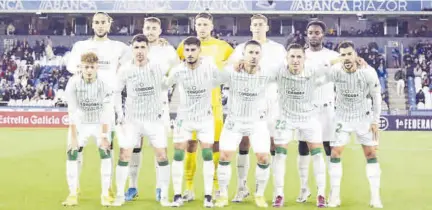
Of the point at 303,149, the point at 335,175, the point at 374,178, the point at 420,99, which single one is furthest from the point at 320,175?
the point at 420,99

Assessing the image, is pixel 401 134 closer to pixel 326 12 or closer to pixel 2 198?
pixel 326 12

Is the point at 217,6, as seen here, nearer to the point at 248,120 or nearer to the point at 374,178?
the point at 248,120

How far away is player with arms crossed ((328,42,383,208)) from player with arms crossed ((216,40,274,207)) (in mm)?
939

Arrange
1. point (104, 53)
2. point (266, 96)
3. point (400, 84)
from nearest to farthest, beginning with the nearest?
point (266, 96) → point (104, 53) → point (400, 84)

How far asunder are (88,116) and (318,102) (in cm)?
331

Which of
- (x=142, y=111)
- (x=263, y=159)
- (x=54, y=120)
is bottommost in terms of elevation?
(x=263, y=159)

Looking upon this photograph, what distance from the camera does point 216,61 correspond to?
931cm

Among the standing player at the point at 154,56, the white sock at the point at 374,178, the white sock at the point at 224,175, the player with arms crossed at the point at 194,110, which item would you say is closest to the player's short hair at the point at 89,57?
the standing player at the point at 154,56

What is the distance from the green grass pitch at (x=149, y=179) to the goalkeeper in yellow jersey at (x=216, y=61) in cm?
37

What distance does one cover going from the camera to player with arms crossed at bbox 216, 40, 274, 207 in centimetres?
857

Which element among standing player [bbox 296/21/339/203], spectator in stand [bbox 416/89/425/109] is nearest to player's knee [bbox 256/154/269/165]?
standing player [bbox 296/21/339/203]

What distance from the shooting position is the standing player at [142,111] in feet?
28.3

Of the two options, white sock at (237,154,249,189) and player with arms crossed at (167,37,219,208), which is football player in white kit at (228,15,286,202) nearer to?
white sock at (237,154,249,189)

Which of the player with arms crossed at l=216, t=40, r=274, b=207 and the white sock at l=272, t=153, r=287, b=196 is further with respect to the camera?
the white sock at l=272, t=153, r=287, b=196
